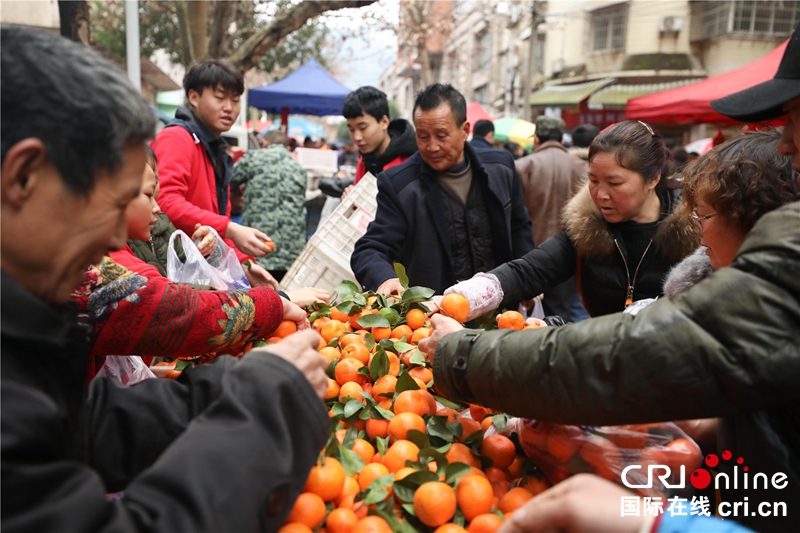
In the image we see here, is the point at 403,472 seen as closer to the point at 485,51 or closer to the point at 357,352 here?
the point at 357,352

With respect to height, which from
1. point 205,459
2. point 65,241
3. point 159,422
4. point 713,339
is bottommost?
point 159,422

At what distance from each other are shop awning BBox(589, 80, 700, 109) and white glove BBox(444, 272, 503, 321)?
16.6m

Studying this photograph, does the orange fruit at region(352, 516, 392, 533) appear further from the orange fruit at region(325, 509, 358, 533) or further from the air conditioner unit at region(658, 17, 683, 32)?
the air conditioner unit at region(658, 17, 683, 32)

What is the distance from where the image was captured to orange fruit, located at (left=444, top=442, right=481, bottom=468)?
136 centimetres

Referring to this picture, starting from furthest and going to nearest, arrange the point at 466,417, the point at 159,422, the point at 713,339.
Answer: the point at 466,417
the point at 159,422
the point at 713,339

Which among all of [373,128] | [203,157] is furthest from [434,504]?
[373,128]

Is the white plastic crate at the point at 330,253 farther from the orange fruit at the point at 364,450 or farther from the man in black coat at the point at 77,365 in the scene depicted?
the man in black coat at the point at 77,365

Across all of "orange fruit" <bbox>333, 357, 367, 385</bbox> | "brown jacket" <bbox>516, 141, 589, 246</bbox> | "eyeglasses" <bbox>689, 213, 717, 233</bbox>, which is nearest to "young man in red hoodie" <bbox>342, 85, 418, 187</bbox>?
"brown jacket" <bbox>516, 141, 589, 246</bbox>

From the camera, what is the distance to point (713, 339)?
3.43 ft

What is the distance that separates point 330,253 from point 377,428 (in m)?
2.29

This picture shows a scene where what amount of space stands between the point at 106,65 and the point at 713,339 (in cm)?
Answer: 108

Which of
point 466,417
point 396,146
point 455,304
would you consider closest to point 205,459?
point 466,417

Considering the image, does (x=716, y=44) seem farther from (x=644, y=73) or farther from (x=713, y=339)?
(x=713, y=339)

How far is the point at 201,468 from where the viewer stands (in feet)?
2.83
